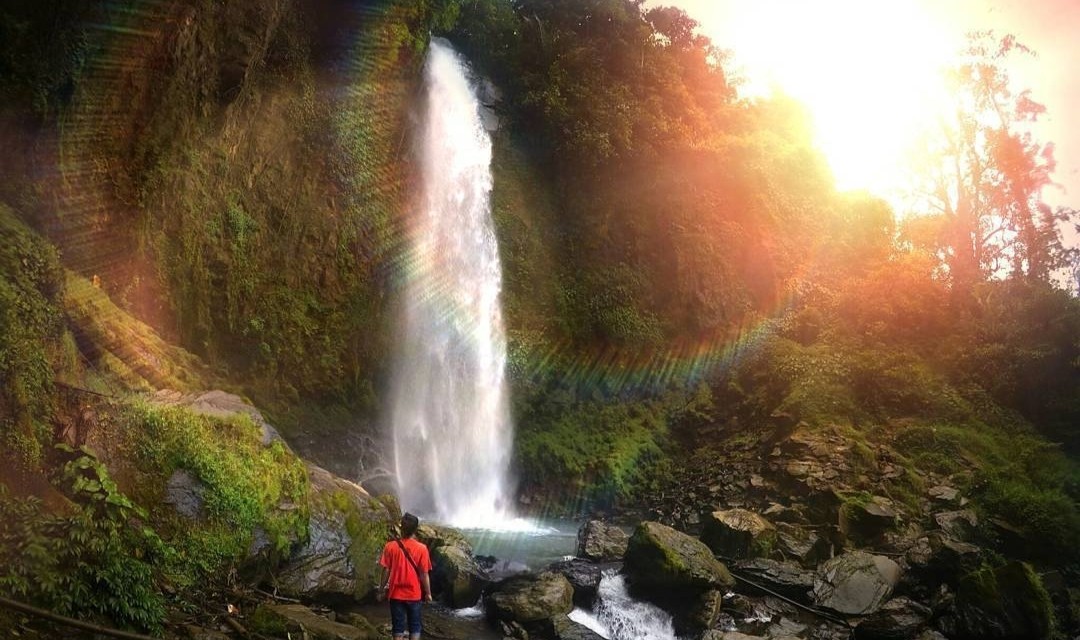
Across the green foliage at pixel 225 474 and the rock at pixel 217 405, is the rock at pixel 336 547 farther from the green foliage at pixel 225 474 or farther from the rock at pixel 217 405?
the rock at pixel 217 405

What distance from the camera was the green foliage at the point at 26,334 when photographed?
5.96m

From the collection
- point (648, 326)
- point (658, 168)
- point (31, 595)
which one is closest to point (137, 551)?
point (31, 595)

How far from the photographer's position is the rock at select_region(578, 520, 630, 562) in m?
12.5

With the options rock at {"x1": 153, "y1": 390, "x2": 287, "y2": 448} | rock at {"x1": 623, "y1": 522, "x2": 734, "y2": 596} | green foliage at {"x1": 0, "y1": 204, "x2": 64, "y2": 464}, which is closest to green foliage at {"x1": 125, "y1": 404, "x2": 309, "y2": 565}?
rock at {"x1": 153, "y1": 390, "x2": 287, "y2": 448}

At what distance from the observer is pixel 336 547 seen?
8.81 metres

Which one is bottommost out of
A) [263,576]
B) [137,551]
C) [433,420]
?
[433,420]

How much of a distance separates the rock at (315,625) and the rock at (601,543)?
6001 mm

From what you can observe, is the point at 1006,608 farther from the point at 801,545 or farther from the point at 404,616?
the point at 404,616

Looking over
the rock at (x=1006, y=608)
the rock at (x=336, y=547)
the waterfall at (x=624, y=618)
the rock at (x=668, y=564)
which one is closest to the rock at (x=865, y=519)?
the rock at (x=1006, y=608)

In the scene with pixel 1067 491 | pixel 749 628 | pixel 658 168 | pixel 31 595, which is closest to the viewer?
pixel 31 595

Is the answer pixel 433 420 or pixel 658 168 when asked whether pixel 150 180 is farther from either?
pixel 658 168

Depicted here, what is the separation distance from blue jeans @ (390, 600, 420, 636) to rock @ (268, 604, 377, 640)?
440 mm

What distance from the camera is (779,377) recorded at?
69.2 feet

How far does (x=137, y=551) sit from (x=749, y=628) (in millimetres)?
8326
